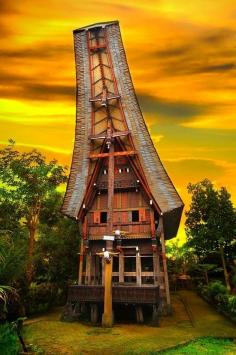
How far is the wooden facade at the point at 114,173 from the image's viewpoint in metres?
21.0

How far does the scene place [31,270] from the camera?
2216 centimetres

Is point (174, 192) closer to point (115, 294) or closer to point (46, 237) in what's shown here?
point (115, 294)

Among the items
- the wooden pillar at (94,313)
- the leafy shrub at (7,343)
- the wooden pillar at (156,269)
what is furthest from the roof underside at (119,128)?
the leafy shrub at (7,343)

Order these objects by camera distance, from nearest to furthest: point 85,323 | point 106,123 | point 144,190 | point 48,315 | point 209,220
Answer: point 85,323
point 48,315
point 144,190
point 106,123
point 209,220

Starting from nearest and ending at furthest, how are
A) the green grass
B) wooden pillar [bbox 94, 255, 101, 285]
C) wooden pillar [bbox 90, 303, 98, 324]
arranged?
the green grass → wooden pillar [bbox 90, 303, 98, 324] → wooden pillar [bbox 94, 255, 101, 285]

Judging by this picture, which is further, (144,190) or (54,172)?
(54,172)

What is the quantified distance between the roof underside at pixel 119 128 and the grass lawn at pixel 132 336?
6.71 metres

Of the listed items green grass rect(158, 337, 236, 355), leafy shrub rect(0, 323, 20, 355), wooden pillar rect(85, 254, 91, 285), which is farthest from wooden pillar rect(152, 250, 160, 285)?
leafy shrub rect(0, 323, 20, 355)

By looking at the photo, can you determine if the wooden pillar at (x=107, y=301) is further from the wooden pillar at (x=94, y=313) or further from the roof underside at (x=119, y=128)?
the roof underside at (x=119, y=128)

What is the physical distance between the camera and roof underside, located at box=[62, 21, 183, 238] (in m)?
21.7

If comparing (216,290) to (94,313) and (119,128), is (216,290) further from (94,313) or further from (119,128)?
(119,128)

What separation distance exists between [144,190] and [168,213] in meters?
2.12

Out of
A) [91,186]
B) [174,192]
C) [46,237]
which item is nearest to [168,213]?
[174,192]

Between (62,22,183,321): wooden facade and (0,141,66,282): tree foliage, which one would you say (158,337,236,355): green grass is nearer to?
(62,22,183,321): wooden facade
